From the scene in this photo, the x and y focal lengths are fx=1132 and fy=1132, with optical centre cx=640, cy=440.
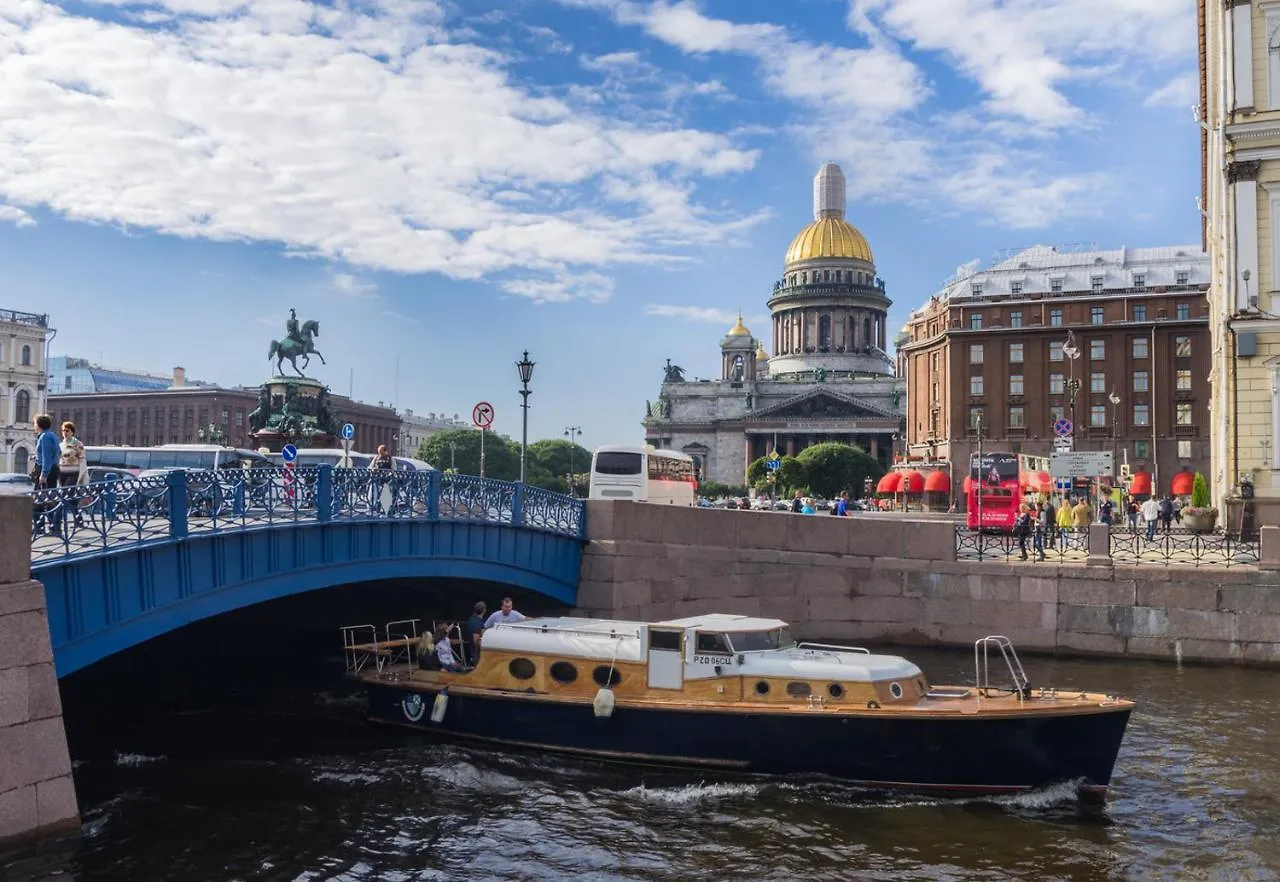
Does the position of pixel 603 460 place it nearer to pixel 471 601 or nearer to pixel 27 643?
pixel 471 601

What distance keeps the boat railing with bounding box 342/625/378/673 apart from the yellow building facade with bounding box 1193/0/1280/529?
2440 cm

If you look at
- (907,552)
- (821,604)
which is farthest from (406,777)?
(907,552)

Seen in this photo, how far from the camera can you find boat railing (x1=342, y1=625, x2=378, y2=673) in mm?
21406

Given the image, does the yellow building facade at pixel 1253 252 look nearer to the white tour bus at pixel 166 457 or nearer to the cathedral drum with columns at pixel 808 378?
the white tour bus at pixel 166 457

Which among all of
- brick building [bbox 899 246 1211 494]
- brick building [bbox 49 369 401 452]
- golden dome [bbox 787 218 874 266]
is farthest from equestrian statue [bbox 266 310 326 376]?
golden dome [bbox 787 218 874 266]

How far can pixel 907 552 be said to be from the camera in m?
30.2

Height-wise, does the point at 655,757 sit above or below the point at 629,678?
below

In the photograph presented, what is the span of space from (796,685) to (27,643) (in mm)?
10698

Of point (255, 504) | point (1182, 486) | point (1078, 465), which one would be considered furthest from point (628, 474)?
point (1182, 486)

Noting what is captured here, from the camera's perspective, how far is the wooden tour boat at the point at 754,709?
16.8m

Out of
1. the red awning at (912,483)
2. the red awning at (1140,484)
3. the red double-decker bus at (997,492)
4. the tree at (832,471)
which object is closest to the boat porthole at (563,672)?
the red double-decker bus at (997,492)

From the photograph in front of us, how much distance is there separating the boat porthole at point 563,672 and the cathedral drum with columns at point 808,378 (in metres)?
119

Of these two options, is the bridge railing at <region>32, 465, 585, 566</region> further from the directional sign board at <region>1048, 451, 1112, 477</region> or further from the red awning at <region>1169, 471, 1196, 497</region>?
the red awning at <region>1169, 471, 1196, 497</region>

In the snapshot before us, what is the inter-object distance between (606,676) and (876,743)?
456cm
